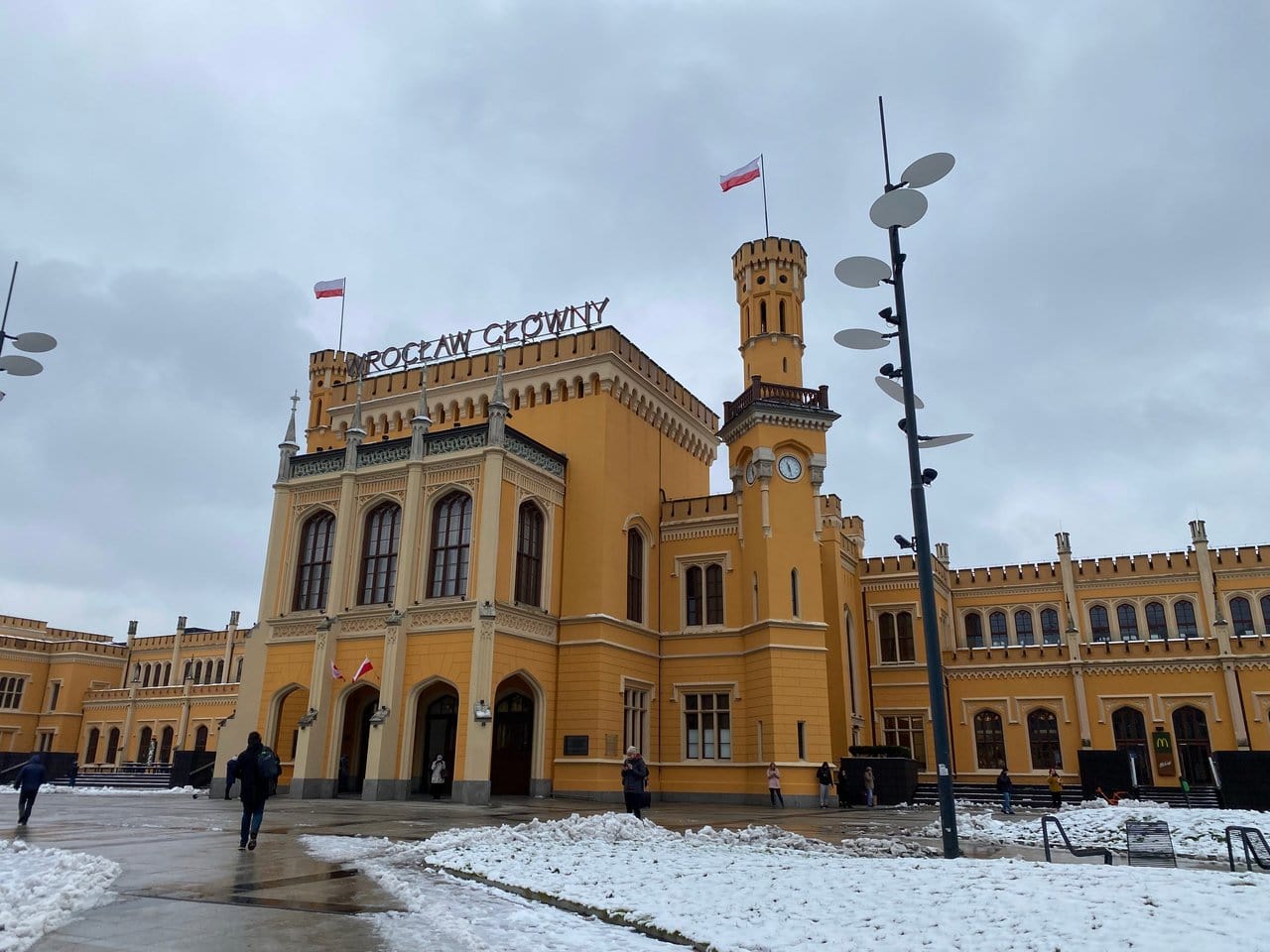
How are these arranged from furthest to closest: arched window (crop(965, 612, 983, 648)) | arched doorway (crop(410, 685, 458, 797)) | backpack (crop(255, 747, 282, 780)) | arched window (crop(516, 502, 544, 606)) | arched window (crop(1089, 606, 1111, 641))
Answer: arched window (crop(965, 612, 983, 648)) < arched window (crop(1089, 606, 1111, 641)) < arched window (crop(516, 502, 544, 606)) < arched doorway (crop(410, 685, 458, 797)) < backpack (crop(255, 747, 282, 780))

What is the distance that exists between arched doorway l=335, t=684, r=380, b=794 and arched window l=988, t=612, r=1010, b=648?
36.1 meters

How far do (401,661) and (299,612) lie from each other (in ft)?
18.5

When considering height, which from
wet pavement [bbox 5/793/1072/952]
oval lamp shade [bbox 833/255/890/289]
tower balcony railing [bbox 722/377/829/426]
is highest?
tower balcony railing [bbox 722/377/829/426]

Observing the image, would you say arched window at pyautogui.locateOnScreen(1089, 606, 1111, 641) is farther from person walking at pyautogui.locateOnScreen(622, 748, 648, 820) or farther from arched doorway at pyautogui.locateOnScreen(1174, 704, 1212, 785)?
person walking at pyautogui.locateOnScreen(622, 748, 648, 820)

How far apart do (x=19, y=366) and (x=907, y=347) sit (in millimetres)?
16086

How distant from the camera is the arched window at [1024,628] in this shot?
51125 mm

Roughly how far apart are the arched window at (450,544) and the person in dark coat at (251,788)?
15637 mm

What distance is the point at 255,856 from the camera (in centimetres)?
1287

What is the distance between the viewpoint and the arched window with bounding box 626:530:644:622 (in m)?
35.1

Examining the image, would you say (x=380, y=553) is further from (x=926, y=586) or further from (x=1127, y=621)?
(x=1127, y=621)

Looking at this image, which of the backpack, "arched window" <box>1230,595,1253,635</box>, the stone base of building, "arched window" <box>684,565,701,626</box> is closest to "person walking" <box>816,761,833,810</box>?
"arched window" <box>684,565,701,626</box>

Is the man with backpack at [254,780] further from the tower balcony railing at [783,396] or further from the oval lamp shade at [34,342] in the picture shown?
the tower balcony railing at [783,396]

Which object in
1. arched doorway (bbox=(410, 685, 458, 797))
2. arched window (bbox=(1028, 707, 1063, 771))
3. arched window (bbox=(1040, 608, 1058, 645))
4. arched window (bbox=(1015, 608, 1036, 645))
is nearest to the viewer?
arched doorway (bbox=(410, 685, 458, 797))

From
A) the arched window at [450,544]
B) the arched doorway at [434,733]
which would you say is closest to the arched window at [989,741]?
the arched doorway at [434,733]
